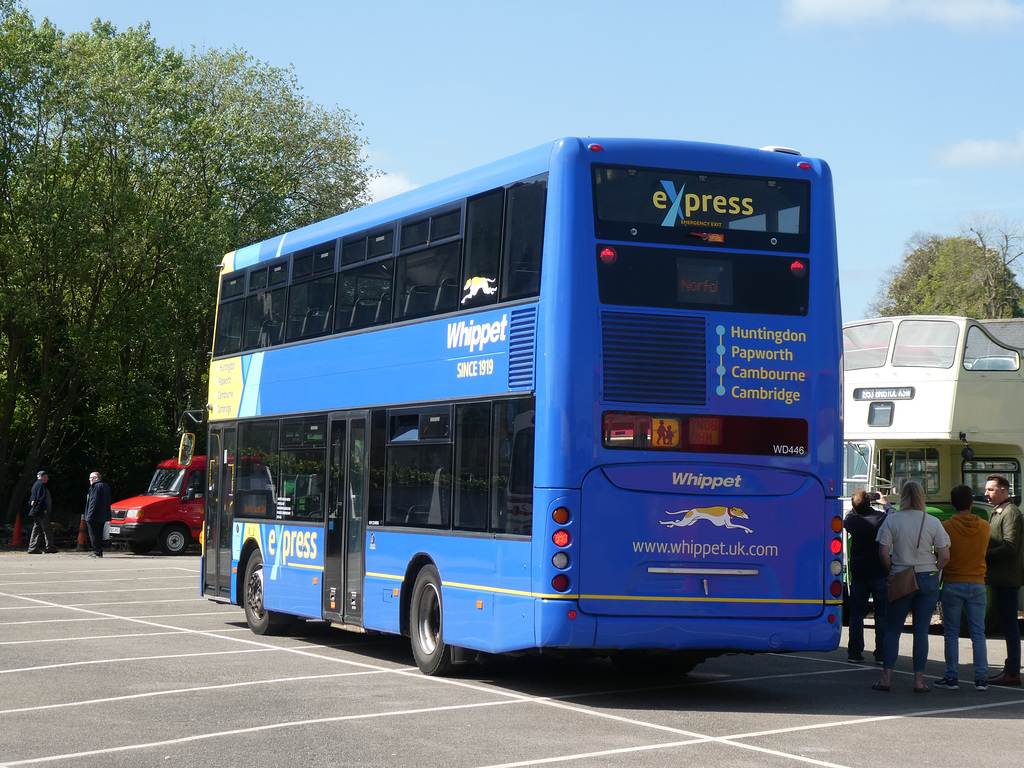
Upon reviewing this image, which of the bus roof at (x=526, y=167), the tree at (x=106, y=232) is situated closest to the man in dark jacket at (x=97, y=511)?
the tree at (x=106, y=232)

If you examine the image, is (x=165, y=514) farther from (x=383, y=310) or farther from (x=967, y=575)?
(x=967, y=575)

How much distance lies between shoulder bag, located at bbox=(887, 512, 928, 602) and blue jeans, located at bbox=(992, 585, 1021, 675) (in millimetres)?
1255

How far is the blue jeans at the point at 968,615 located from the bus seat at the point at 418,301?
5.14 m

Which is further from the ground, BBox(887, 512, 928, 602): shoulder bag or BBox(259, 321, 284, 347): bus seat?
BBox(259, 321, 284, 347): bus seat

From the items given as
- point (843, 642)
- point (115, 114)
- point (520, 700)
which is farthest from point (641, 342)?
point (115, 114)

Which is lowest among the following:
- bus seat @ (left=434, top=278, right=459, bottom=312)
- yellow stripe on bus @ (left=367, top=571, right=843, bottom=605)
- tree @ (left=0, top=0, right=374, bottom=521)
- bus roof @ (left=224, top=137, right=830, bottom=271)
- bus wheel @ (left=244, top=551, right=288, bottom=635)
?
bus wheel @ (left=244, top=551, right=288, bottom=635)

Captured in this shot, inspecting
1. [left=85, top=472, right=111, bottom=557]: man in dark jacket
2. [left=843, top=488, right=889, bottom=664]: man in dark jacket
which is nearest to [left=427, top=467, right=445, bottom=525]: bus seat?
[left=843, top=488, right=889, bottom=664]: man in dark jacket

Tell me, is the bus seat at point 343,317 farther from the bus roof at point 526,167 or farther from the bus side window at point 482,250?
the bus side window at point 482,250

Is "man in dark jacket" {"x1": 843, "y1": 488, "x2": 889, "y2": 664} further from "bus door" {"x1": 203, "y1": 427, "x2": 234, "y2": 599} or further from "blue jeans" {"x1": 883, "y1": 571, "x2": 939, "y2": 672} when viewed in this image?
"bus door" {"x1": 203, "y1": 427, "x2": 234, "y2": 599}

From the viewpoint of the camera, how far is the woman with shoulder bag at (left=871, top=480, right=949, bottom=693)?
11.3 meters

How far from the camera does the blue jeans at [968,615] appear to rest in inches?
452

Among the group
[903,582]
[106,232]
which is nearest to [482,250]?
[903,582]

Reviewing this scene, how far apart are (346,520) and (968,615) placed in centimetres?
595

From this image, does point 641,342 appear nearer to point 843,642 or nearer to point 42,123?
point 843,642
